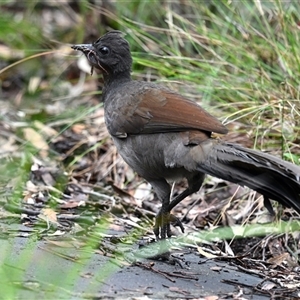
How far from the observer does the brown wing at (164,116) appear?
4.28 metres

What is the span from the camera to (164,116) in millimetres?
4453

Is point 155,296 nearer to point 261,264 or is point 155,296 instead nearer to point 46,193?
point 261,264

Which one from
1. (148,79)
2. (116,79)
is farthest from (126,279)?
(148,79)

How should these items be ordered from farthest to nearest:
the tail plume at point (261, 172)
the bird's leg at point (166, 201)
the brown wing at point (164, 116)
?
1. the bird's leg at point (166, 201)
2. the brown wing at point (164, 116)
3. the tail plume at point (261, 172)

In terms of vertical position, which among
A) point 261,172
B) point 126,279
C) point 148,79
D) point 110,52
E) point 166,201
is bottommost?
point 126,279

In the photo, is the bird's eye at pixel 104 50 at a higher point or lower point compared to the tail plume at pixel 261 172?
higher

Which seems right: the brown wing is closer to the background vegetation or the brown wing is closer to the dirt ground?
the background vegetation

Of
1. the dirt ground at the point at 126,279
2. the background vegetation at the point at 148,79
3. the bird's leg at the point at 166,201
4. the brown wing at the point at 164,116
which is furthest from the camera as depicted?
the background vegetation at the point at 148,79

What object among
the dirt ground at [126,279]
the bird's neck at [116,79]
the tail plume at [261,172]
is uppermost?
the bird's neck at [116,79]

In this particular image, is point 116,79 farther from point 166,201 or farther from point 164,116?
point 166,201

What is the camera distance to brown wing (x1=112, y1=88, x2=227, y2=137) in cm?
428

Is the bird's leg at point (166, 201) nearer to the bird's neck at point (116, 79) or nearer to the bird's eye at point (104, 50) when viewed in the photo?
the bird's neck at point (116, 79)

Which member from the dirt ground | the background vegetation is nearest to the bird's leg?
the dirt ground

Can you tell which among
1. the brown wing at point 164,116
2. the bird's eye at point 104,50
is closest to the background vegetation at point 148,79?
the brown wing at point 164,116
